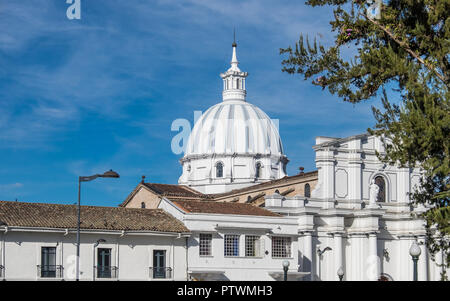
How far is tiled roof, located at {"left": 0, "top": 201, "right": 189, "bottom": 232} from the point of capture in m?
45.0

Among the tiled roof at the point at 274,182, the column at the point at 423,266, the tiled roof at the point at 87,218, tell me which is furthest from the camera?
the tiled roof at the point at 274,182

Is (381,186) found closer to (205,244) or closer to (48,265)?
(205,244)

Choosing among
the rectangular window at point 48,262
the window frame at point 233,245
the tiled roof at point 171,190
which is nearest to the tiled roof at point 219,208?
the window frame at point 233,245

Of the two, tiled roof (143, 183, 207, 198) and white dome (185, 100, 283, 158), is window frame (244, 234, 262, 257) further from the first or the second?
white dome (185, 100, 283, 158)

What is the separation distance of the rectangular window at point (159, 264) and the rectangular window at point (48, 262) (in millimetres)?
6330

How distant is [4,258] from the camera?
42906 mm

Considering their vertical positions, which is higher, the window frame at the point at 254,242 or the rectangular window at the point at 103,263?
the window frame at the point at 254,242

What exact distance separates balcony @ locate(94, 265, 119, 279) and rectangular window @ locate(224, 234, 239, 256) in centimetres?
838

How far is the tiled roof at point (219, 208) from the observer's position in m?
52.9

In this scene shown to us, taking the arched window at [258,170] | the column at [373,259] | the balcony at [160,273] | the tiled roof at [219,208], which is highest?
the arched window at [258,170]

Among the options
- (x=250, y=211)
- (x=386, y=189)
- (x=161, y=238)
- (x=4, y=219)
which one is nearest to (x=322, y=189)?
(x=386, y=189)

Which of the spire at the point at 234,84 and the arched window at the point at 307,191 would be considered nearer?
the arched window at the point at 307,191

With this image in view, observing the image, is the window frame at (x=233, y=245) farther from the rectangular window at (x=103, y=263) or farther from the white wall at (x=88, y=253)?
the rectangular window at (x=103, y=263)
